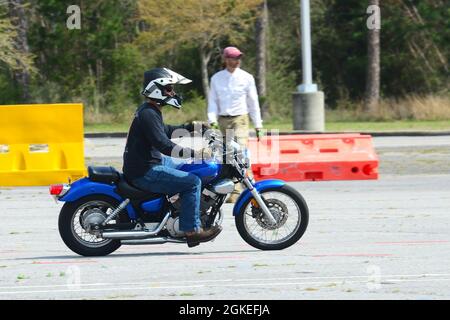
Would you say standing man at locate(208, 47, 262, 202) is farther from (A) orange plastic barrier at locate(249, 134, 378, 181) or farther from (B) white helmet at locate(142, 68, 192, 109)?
(B) white helmet at locate(142, 68, 192, 109)

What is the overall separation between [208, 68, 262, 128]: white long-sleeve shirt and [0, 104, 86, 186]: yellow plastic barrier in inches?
151

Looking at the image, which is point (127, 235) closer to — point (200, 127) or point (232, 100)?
point (200, 127)

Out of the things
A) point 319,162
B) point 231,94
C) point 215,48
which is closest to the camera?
point 231,94

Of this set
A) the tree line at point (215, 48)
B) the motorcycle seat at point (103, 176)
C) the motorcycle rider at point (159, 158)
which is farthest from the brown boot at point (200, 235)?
the tree line at point (215, 48)

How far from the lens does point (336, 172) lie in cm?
1831

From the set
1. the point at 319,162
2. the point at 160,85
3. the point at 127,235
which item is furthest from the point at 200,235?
the point at 319,162

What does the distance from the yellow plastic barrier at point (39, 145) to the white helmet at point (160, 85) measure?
766 cm

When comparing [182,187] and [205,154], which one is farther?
[205,154]

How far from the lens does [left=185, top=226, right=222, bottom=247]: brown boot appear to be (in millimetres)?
10602

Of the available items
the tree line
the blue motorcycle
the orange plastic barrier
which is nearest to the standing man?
the orange plastic barrier

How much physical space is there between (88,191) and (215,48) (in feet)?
123

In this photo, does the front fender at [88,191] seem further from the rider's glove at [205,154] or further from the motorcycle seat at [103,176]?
the rider's glove at [205,154]

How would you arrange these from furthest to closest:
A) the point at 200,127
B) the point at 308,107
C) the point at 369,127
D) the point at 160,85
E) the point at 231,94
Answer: the point at 369,127 → the point at 308,107 → the point at 231,94 → the point at 200,127 → the point at 160,85

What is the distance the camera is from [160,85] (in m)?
10.7
